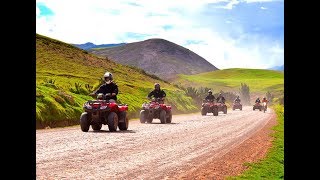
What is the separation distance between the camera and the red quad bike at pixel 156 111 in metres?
29.7

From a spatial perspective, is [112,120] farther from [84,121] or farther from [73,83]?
[73,83]

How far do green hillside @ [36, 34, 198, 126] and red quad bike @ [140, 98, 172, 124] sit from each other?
3.46 meters

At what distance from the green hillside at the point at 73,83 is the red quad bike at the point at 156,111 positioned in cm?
346

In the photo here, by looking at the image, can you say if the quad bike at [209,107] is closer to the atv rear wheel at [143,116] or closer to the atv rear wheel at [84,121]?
the atv rear wheel at [143,116]

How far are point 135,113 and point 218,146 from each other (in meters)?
26.8

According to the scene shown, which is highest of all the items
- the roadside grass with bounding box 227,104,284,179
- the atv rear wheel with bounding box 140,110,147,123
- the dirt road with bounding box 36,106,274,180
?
the atv rear wheel with bounding box 140,110,147,123

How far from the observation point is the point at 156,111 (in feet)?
98.5

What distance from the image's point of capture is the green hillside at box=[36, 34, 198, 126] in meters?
28.4

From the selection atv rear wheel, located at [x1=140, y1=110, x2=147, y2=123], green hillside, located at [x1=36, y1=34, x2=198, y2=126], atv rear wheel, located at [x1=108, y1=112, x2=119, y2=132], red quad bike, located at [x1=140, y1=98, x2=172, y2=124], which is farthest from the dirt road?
atv rear wheel, located at [x1=140, y1=110, x2=147, y2=123]

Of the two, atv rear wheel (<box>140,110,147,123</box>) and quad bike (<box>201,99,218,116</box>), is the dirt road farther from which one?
quad bike (<box>201,99,218,116</box>)
